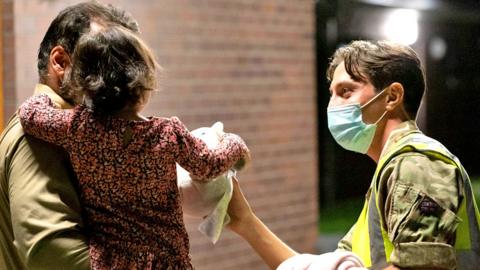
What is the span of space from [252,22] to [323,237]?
1.95 m

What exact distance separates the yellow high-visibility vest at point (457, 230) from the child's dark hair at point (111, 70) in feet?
2.09

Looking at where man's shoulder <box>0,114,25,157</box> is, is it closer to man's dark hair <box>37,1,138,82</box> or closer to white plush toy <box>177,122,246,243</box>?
man's dark hair <box>37,1,138,82</box>

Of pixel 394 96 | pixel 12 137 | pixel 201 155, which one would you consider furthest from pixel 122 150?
pixel 394 96

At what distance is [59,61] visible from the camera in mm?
2109

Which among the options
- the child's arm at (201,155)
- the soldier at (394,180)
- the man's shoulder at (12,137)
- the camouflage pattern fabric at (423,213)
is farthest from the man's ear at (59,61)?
the camouflage pattern fabric at (423,213)

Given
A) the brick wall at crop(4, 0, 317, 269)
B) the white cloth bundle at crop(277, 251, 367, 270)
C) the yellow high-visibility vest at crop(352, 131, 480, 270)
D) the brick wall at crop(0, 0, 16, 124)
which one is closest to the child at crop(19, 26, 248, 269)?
the white cloth bundle at crop(277, 251, 367, 270)

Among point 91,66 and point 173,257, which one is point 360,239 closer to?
point 173,257

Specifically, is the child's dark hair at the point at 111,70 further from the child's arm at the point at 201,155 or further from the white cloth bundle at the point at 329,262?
the white cloth bundle at the point at 329,262

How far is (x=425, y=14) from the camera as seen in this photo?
6.60 metres

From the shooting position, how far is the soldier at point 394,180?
204 centimetres

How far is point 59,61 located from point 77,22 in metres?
0.11

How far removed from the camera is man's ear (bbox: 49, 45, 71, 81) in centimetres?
209

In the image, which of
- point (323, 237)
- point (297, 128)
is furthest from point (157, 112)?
point (323, 237)

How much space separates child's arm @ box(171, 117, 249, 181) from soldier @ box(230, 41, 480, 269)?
29cm
